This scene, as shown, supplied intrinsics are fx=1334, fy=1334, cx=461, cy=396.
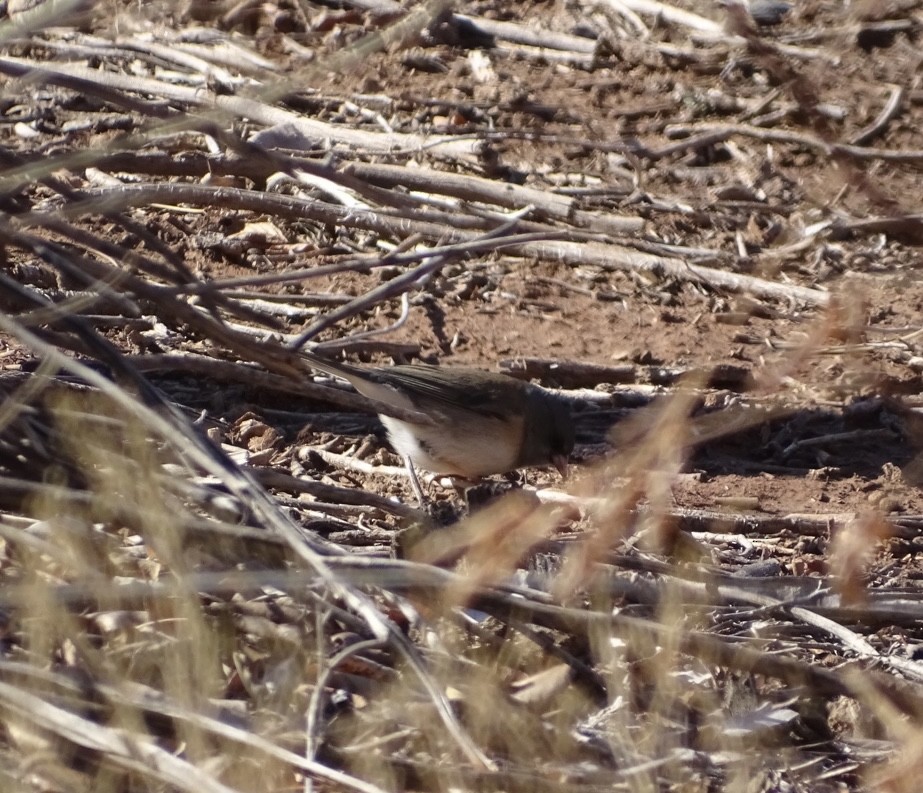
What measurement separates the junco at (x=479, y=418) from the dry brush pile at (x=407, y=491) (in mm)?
170

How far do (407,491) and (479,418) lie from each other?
56 cm

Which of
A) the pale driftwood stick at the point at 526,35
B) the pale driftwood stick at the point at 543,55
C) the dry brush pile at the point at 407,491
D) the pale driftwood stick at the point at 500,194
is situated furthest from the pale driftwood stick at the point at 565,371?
the pale driftwood stick at the point at 526,35

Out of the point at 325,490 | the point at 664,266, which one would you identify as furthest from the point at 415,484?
the point at 664,266

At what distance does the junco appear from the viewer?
5070mm

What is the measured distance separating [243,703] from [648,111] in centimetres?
562

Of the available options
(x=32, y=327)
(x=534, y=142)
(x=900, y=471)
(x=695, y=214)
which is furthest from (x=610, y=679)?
(x=534, y=142)

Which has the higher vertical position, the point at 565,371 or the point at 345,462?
the point at 345,462

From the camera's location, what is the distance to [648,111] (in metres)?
7.66

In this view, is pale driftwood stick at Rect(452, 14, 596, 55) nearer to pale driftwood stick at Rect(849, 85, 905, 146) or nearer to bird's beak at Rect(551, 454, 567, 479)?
pale driftwood stick at Rect(849, 85, 905, 146)

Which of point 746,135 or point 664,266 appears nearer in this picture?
point 664,266

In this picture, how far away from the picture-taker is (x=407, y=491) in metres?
4.85

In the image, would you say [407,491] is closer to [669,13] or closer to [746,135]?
[746,135]

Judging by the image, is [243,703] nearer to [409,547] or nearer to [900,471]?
[409,547]


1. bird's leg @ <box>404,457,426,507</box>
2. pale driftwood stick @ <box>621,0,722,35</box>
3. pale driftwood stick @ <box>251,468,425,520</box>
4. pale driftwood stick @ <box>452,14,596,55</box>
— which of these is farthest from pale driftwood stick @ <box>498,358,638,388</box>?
pale driftwood stick @ <box>621,0,722,35</box>
